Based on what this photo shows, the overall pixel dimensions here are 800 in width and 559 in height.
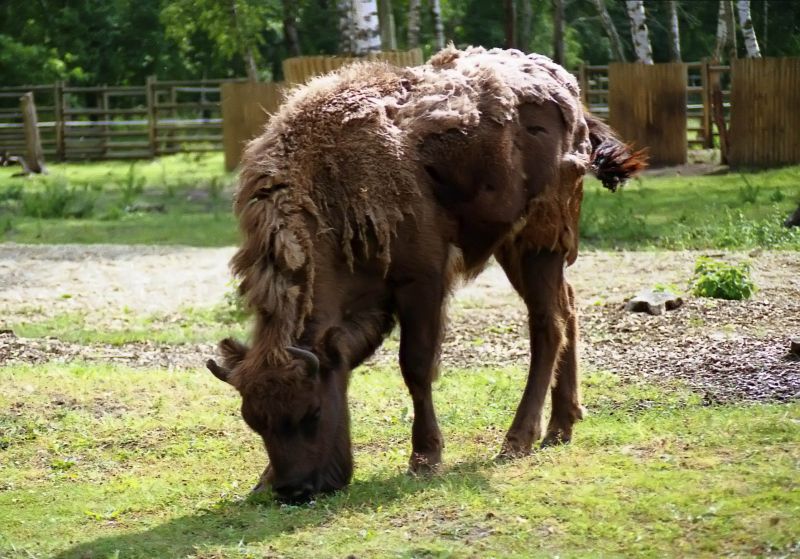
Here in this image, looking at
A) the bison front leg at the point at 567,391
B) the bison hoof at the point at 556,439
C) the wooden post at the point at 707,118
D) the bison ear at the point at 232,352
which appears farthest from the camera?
the wooden post at the point at 707,118

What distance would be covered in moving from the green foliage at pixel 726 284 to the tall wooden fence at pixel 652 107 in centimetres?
1316

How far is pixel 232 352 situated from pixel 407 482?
103cm

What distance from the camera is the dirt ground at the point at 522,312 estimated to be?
848 centimetres

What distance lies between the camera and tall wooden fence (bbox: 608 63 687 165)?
2361 cm

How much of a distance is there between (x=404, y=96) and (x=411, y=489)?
6.89 feet

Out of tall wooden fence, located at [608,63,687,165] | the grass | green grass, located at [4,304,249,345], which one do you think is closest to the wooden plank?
the grass

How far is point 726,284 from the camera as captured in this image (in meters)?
10.5

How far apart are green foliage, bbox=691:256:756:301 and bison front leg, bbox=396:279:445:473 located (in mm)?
4737

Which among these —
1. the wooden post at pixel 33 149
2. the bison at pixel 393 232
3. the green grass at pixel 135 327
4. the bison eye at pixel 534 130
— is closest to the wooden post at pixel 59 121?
the wooden post at pixel 33 149

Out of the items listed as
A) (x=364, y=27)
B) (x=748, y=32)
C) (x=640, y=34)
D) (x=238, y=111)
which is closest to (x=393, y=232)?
(x=364, y=27)

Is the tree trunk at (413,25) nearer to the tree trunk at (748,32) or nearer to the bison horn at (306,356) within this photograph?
the tree trunk at (748,32)

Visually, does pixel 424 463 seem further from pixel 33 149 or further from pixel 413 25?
pixel 33 149

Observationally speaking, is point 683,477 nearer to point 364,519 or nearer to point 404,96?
point 364,519

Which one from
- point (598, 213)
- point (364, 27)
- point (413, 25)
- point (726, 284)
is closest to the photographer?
point (726, 284)
